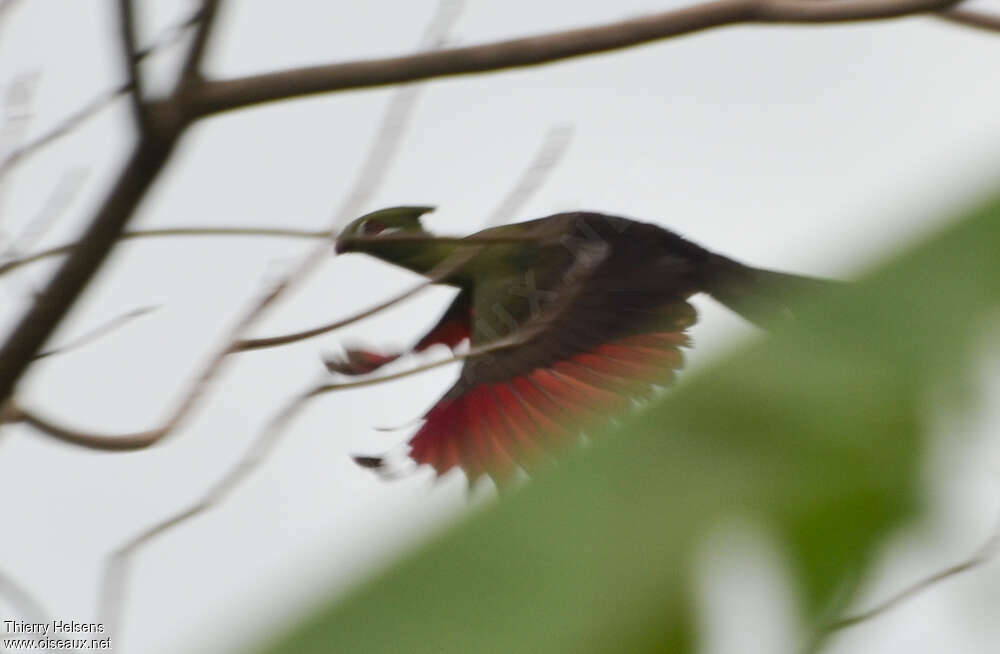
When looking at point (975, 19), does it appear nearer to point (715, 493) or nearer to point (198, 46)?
point (198, 46)

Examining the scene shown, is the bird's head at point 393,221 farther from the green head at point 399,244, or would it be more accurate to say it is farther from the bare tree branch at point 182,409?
the bare tree branch at point 182,409

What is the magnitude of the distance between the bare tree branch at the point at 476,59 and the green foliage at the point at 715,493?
3.01 feet

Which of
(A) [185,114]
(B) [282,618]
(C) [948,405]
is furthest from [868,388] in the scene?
(A) [185,114]

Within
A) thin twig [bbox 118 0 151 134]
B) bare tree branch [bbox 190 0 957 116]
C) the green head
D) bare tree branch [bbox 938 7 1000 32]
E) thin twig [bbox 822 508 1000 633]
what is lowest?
the green head

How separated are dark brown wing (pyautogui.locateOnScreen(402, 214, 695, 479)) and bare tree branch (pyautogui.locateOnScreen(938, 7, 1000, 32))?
0.80m

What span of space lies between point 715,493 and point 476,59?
99 cm

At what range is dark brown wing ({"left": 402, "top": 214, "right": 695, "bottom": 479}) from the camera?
257 cm

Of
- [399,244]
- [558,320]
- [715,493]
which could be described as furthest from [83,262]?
[558,320]

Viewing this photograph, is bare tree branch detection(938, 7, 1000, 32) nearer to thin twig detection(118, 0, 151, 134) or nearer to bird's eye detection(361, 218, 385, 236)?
bird's eye detection(361, 218, 385, 236)

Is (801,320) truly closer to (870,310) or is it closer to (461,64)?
(870,310)

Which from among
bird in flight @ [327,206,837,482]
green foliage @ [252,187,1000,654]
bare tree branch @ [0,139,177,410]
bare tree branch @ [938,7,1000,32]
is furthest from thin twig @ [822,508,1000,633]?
bird in flight @ [327,206,837,482]

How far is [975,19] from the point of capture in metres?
1.98

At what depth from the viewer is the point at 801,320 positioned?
46cm

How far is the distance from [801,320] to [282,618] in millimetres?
225
